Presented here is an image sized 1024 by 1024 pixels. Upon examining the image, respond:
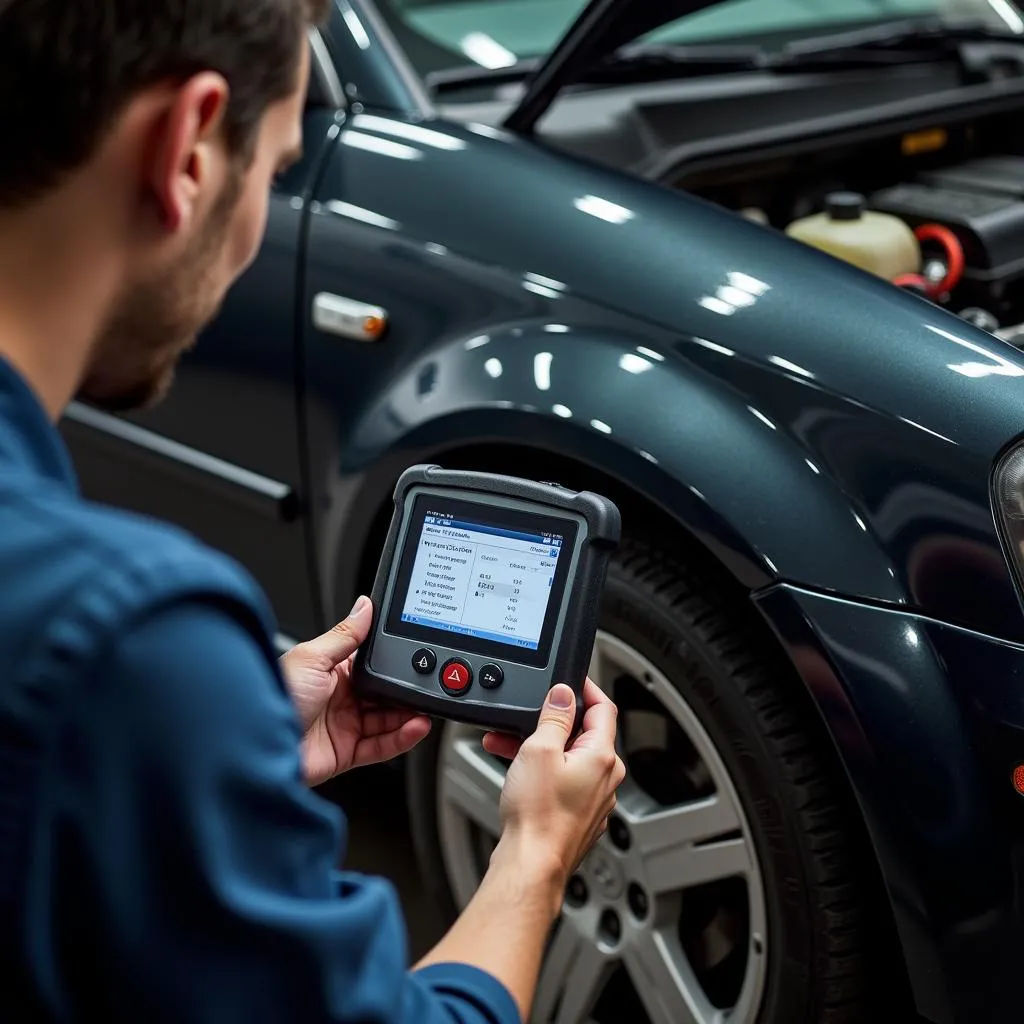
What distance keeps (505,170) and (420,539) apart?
1.85 feet

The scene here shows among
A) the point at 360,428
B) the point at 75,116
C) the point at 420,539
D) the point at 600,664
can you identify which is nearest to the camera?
the point at 75,116

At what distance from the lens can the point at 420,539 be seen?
1.26m

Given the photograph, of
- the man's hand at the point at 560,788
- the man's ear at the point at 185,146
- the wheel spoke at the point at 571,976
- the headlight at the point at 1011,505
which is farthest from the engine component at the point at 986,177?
the man's ear at the point at 185,146

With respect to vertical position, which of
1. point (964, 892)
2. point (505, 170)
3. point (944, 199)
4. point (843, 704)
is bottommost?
point (964, 892)

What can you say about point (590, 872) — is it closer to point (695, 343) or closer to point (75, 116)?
point (695, 343)

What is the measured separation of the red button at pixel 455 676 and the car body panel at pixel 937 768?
317 mm

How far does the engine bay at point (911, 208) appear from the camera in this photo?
1838 millimetres

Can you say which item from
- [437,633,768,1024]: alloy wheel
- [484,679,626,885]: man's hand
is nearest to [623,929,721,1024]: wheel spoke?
[437,633,768,1024]: alloy wheel

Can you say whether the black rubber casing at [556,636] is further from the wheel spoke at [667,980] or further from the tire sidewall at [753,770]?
the wheel spoke at [667,980]

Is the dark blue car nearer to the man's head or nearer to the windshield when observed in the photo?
the windshield

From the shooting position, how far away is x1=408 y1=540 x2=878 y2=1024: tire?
1.39 m

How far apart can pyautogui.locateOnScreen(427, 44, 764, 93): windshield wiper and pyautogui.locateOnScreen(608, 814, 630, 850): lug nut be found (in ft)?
3.29

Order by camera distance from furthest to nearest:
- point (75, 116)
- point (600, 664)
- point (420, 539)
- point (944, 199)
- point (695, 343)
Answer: point (944, 199) → point (600, 664) → point (695, 343) → point (420, 539) → point (75, 116)

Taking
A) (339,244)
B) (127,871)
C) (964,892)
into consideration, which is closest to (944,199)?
(339,244)
